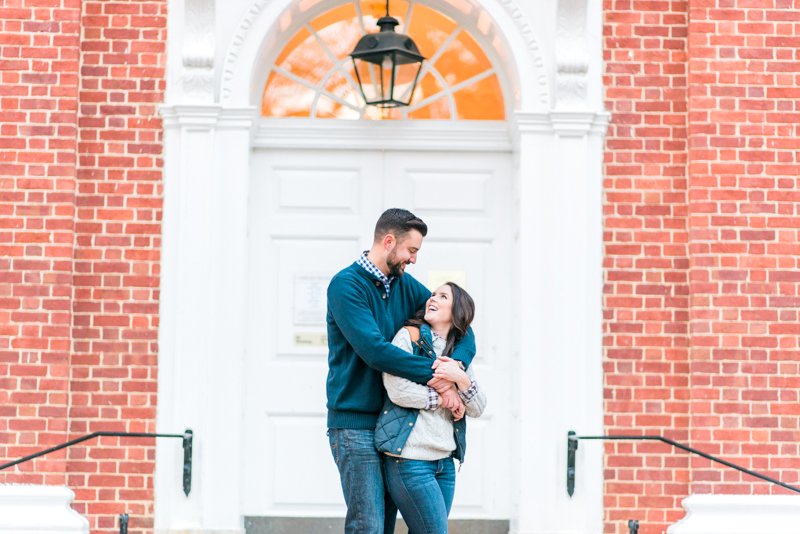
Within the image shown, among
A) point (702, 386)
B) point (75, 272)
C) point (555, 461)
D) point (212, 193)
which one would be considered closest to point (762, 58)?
point (702, 386)

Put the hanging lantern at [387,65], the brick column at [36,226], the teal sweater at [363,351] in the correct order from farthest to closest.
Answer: the hanging lantern at [387,65], the brick column at [36,226], the teal sweater at [363,351]

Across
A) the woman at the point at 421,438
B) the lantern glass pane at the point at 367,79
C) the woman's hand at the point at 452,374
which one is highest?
the lantern glass pane at the point at 367,79

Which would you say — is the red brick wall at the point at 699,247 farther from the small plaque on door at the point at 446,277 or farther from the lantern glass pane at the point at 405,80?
the lantern glass pane at the point at 405,80

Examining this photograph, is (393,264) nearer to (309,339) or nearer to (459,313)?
(459,313)

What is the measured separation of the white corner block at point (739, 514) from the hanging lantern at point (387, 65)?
9.52ft

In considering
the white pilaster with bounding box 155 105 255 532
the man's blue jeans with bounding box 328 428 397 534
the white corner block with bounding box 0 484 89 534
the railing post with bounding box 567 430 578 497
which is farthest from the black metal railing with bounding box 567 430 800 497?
the white corner block with bounding box 0 484 89 534

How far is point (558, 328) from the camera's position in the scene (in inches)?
188

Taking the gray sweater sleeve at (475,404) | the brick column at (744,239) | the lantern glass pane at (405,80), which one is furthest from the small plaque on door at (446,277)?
the gray sweater sleeve at (475,404)

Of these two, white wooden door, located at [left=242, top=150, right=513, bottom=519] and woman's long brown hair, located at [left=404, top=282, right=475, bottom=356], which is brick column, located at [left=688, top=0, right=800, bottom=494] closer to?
white wooden door, located at [left=242, top=150, right=513, bottom=519]

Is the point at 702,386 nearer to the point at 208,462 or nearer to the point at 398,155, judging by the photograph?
the point at 398,155

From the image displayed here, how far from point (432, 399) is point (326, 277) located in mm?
2113

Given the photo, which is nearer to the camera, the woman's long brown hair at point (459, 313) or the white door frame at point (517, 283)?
the woman's long brown hair at point (459, 313)

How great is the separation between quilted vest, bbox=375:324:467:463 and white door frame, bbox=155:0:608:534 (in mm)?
1635

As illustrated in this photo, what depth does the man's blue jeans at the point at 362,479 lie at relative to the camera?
10.4 ft
